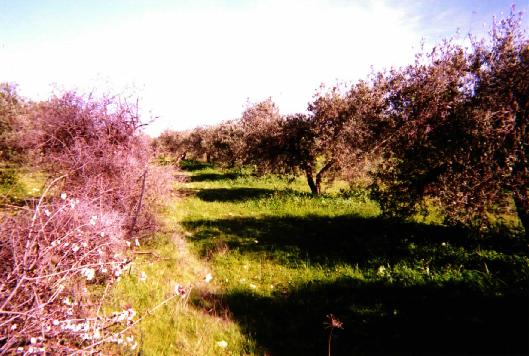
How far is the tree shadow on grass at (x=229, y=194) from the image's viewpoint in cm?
1559

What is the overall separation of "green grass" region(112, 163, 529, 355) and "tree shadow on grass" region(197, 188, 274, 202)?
16.3ft

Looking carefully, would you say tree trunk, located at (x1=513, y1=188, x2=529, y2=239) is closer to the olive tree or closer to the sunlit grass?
the olive tree

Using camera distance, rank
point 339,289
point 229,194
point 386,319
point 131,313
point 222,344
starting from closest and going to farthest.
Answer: point 131,313
point 222,344
point 386,319
point 339,289
point 229,194

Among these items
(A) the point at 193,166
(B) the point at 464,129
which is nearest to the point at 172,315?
(B) the point at 464,129

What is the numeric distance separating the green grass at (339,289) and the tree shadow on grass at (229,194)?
4.98 meters

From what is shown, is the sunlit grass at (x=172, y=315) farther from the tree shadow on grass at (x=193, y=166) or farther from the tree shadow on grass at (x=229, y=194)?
the tree shadow on grass at (x=193, y=166)

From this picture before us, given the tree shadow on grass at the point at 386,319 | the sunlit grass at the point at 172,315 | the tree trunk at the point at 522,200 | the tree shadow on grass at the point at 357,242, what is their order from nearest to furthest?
the sunlit grass at the point at 172,315 → the tree shadow on grass at the point at 386,319 → the tree trunk at the point at 522,200 → the tree shadow on grass at the point at 357,242

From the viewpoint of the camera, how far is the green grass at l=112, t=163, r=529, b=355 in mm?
4566

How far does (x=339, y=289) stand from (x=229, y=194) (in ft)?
38.1

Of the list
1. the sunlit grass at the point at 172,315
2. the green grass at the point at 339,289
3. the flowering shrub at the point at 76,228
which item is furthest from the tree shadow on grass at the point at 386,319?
the flowering shrub at the point at 76,228

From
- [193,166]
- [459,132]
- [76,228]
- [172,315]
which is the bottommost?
[172,315]

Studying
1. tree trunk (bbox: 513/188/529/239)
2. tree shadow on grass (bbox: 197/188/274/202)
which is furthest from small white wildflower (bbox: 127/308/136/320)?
tree shadow on grass (bbox: 197/188/274/202)

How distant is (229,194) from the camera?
56.4 feet

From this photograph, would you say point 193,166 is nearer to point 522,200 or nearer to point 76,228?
point 522,200
